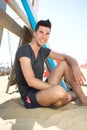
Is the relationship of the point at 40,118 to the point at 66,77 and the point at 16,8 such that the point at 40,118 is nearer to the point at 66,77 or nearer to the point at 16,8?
the point at 66,77

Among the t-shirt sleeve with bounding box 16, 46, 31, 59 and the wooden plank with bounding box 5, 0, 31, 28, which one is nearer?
the t-shirt sleeve with bounding box 16, 46, 31, 59

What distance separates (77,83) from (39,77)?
1.63ft

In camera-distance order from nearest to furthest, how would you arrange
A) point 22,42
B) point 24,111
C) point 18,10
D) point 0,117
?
point 0,117, point 24,111, point 18,10, point 22,42

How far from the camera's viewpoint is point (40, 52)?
2.97m

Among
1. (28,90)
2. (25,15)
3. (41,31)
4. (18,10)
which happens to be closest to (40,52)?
(41,31)

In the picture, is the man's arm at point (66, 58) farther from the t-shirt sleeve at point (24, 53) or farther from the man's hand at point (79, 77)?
the t-shirt sleeve at point (24, 53)

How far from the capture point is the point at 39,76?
2885 mm

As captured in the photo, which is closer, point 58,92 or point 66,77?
point 58,92

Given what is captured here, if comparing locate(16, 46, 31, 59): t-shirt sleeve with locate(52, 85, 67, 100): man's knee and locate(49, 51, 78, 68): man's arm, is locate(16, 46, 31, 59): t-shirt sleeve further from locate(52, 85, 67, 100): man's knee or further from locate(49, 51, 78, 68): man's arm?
locate(49, 51, 78, 68): man's arm

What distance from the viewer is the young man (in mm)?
2670

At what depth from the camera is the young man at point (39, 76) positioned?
8.76ft

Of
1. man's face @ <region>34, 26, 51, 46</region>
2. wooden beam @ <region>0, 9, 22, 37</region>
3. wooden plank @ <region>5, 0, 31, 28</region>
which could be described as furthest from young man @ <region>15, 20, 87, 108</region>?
wooden plank @ <region>5, 0, 31, 28</region>

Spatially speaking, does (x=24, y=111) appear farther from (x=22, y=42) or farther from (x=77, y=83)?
(x=22, y=42)

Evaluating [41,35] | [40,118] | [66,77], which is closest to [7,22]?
[41,35]
